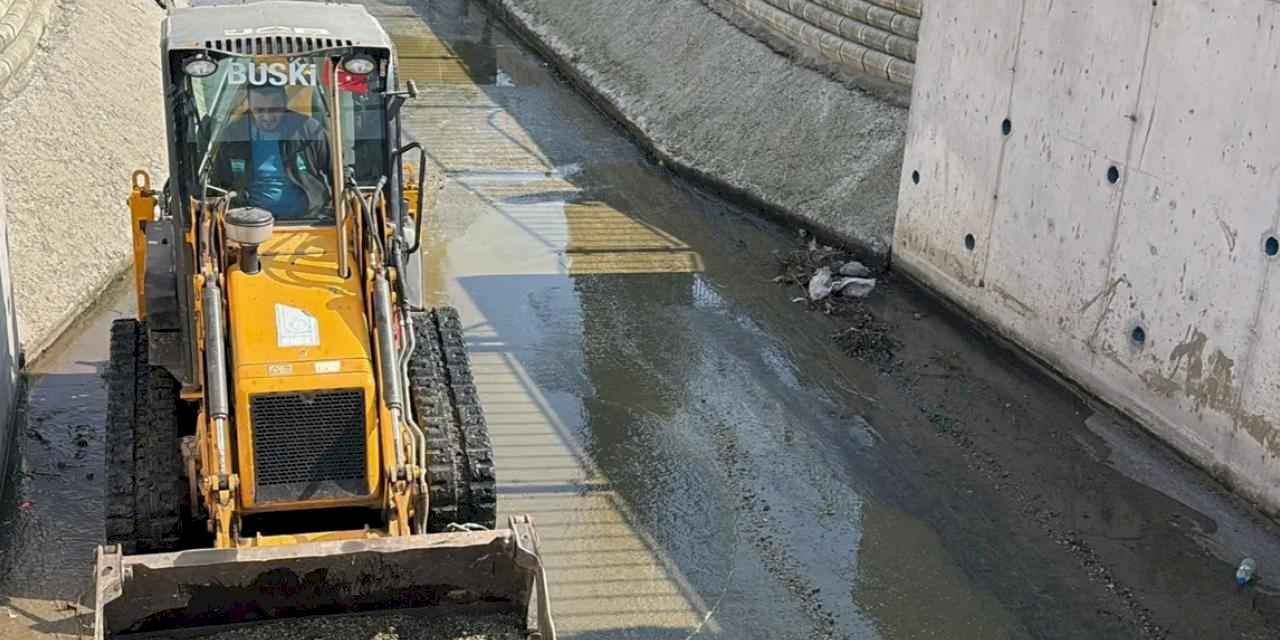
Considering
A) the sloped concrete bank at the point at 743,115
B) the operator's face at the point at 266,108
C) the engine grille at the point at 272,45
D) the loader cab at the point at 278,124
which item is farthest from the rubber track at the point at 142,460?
the sloped concrete bank at the point at 743,115

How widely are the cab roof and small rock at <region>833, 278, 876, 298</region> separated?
6426 mm

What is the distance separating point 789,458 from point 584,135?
9789 mm

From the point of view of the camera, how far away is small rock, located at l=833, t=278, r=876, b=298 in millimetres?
13531

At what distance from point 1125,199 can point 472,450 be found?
594cm

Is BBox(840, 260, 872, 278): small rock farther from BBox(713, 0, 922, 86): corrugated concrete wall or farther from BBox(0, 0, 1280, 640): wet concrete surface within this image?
BBox(713, 0, 922, 86): corrugated concrete wall

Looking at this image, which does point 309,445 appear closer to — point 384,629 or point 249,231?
point 384,629

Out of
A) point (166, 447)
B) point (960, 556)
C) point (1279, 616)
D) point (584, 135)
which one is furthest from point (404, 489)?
point (584, 135)

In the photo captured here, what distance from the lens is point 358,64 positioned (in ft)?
25.6

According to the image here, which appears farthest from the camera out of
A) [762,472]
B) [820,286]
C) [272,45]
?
[820,286]

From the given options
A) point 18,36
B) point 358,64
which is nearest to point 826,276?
point 358,64

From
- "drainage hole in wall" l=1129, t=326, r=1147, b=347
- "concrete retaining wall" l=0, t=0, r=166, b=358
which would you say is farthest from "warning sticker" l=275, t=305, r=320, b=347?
"drainage hole in wall" l=1129, t=326, r=1147, b=347

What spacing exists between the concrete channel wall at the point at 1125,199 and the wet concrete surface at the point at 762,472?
441 mm

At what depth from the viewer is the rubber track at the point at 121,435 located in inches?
289

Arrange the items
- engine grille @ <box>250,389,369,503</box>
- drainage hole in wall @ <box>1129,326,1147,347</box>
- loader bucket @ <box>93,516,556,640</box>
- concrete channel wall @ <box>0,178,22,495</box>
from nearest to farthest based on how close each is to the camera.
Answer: loader bucket @ <box>93,516,556,640</box> < engine grille @ <box>250,389,369,503</box> < concrete channel wall @ <box>0,178,22,495</box> < drainage hole in wall @ <box>1129,326,1147,347</box>
